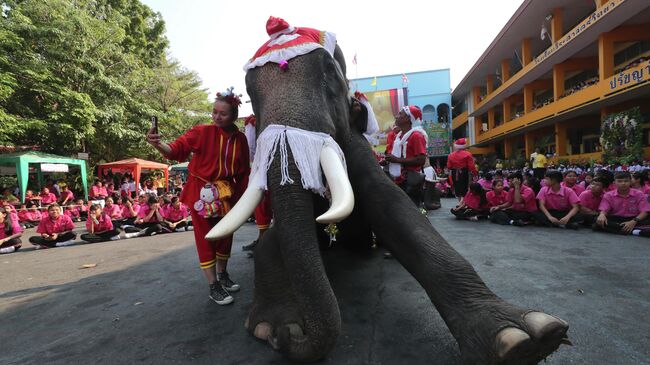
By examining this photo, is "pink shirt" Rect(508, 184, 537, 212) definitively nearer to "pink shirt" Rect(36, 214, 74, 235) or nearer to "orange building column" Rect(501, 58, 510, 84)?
"pink shirt" Rect(36, 214, 74, 235)

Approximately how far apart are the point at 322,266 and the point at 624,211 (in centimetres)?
600

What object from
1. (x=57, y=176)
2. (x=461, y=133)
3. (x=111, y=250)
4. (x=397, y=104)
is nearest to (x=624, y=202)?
(x=111, y=250)

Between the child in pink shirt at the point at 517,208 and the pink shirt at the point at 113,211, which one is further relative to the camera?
the pink shirt at the point at 113,211

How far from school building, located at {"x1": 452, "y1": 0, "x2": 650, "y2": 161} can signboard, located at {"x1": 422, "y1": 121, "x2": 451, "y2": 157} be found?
2696 mm

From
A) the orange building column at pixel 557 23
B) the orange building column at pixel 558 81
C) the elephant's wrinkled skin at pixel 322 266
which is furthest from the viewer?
the orange building column at pixel 558 81

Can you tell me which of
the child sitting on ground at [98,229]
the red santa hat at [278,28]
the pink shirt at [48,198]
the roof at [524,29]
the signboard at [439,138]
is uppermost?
the roof at [524,29]

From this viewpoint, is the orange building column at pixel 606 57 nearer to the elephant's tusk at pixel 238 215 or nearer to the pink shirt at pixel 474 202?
the pink shirt at pixel 474 202

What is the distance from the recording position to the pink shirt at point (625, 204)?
544 cm

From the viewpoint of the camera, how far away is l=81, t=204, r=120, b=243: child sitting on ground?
302 inches

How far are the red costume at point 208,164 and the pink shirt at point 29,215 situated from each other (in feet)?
38.0

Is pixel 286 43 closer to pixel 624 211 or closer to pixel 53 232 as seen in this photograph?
pixel 624 211

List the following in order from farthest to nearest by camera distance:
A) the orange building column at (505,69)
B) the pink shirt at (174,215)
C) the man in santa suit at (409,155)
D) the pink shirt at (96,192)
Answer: the orange building column at (505,69) < the pink shirt at (96,192) < the pink shirt at (174,215) < the man in santa suit at (409,155)

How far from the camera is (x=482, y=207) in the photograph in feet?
24.0

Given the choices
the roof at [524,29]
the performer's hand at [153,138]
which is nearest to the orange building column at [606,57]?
the roof at [524,29]
